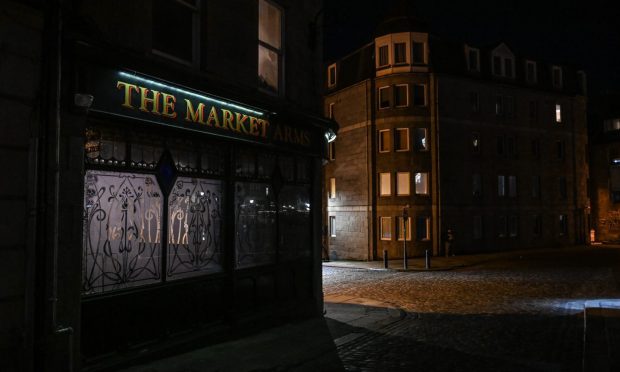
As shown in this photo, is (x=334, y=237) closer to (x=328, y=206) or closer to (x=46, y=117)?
(x=328, y=206)

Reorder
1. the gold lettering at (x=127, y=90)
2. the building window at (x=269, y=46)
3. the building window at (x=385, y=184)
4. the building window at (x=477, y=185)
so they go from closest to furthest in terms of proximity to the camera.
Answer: the gold lettering at (x=127, y=90) → the building window at (x=269, y=46) → the building window at (x=385, y=184) → the building window at (x=477, y=185)

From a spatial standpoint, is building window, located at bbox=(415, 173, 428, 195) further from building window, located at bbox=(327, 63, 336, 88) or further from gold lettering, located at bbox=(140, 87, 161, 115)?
gold lettering, located at bbox=(140, 87, 161, 115)

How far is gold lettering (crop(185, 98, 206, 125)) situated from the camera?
8297 mm

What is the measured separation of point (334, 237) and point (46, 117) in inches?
1183

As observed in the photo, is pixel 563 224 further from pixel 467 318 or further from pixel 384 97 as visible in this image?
pixel 467 318

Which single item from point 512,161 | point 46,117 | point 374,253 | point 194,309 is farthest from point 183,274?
point 512,161

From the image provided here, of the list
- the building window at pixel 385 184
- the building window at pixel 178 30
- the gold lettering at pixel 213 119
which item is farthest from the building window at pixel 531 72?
the gold lettering at pixel 213 119

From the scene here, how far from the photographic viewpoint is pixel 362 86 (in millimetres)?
34594

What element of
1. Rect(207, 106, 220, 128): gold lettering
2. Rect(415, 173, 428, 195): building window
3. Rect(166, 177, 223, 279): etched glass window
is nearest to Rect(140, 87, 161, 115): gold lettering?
Rect(207, 106, 220, 128): gold lettering

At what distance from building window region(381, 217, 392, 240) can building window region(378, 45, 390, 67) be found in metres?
9.94

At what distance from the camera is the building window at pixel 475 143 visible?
3503cm

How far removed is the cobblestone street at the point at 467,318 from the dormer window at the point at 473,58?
17778 millimetres

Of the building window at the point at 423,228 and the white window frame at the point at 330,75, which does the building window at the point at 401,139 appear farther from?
the white window frame at the point at 330,75

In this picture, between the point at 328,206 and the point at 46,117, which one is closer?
the point at 46,117
